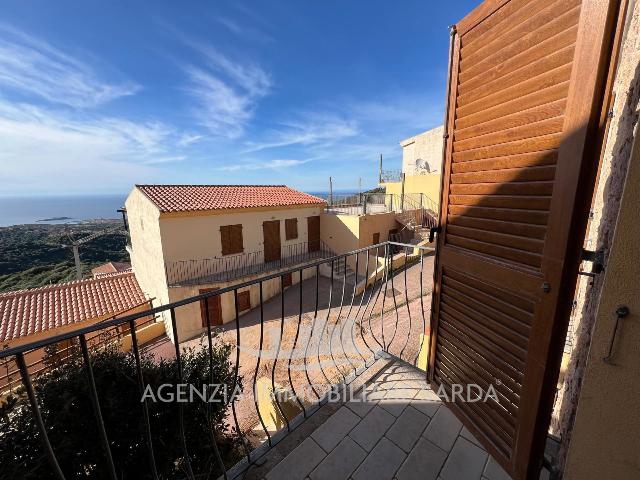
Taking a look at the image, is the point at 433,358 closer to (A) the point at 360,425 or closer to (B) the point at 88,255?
(A) the point at 360,425

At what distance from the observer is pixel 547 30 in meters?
1.23

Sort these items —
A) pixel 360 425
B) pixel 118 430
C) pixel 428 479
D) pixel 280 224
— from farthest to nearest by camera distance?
pixel 280 224
pixel 118 430
pixel 360 425
pixel 428 479

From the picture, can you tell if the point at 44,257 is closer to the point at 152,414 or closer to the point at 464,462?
the point at 152,414

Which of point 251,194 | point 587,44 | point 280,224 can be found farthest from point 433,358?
point 251,194

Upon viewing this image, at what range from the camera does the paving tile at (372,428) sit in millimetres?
1825

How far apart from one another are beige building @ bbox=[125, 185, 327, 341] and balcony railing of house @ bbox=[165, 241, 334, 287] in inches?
1.3

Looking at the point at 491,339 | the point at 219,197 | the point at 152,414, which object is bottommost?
the point at 152,414

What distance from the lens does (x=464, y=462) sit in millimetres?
1688

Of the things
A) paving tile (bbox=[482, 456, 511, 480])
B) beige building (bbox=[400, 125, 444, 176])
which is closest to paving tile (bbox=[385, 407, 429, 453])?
paving tile (bbox=[482, 456, 511, 480])

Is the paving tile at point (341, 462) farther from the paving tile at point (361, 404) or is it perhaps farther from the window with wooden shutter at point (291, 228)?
the window with wooden shutter at point (291, 228)

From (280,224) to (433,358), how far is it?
1078 cm

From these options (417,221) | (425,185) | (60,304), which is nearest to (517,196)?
(60,304)

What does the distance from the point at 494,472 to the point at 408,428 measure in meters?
0.50

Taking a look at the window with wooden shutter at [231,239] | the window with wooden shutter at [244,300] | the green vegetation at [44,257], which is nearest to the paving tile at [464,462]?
the window with wooden shutter at [244,300]
